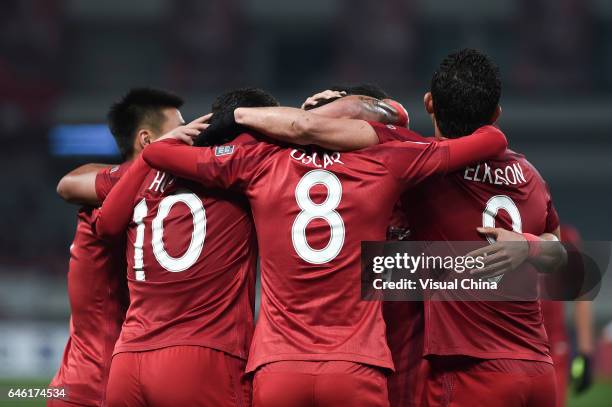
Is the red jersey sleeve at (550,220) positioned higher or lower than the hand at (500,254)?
higher

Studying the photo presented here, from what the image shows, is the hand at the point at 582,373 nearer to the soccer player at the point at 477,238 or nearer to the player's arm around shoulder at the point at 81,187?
the soccer player at the point at 477,238

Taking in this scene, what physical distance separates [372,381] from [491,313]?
0.65m

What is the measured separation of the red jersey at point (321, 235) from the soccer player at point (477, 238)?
18cm

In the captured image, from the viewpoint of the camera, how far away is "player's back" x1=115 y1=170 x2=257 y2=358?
381 cm

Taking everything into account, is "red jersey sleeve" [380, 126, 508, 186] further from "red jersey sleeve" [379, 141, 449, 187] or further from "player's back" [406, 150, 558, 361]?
"player's back" [406, 150, 558, 361]

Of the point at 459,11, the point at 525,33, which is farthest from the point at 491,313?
the point at 459,11

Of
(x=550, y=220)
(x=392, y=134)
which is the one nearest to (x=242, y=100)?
(x=392, y=134)

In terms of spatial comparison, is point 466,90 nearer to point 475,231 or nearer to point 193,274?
point 475,231

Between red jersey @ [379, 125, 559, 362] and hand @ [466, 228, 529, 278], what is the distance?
0.08 meters

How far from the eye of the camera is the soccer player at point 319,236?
3469 mm

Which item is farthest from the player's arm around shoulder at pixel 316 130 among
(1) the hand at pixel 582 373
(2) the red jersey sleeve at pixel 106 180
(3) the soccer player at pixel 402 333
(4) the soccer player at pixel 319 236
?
(1) the hand at pixel 582 373

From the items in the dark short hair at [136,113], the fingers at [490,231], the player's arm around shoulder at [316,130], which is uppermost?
the dark short hair at [136,113]

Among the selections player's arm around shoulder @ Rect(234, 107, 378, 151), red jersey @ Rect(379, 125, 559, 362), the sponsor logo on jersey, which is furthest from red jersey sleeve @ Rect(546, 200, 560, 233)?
the sponsor logo on jersey

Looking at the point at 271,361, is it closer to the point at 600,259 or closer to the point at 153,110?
the point at 153,110
